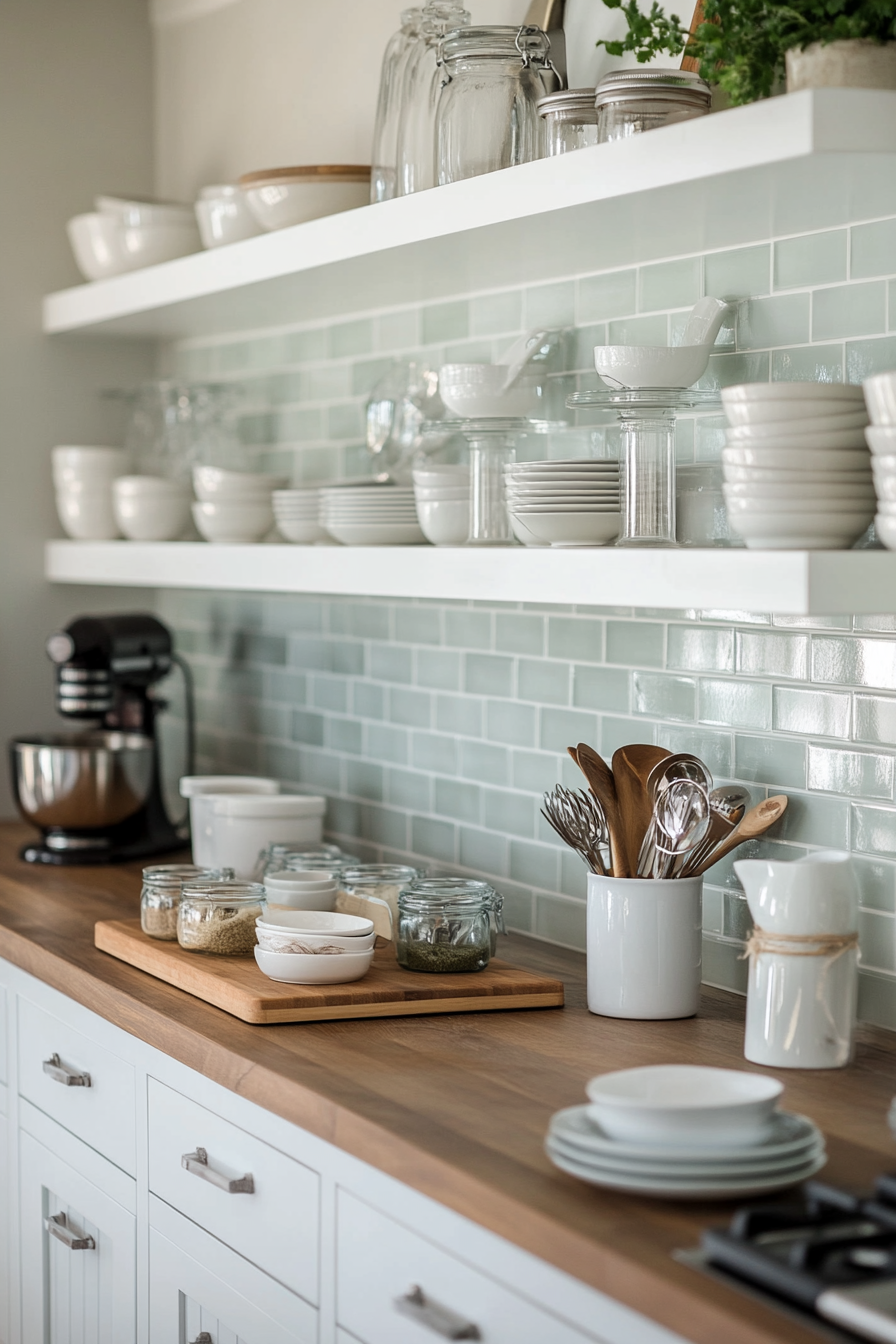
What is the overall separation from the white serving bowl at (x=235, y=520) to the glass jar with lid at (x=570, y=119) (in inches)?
43.8

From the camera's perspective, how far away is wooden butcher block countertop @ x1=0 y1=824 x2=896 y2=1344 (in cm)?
129

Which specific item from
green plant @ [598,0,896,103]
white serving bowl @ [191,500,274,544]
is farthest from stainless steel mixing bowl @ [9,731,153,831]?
green plant @ [598,0,896,103]

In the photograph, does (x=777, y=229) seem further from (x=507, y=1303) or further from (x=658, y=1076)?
(x=507, y=1303)

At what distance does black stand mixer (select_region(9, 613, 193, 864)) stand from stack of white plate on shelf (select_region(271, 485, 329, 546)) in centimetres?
62

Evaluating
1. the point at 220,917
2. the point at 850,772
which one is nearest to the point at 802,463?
the point at 850,772

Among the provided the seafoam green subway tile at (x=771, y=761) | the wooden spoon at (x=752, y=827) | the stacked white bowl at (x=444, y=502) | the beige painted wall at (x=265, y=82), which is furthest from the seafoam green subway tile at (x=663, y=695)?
the beige painted wall at (x=265, y=82)

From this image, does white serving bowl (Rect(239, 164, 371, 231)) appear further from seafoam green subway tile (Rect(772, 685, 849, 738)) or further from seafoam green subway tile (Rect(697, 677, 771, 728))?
seafoam green subway tile (Rect(772, 685, 849, 738))

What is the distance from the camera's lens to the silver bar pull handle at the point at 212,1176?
185 cm

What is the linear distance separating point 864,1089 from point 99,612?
2499 millimetres

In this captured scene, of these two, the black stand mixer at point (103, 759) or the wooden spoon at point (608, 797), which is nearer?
the wooden spoon at point (608, 797)

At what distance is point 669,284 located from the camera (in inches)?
88.3

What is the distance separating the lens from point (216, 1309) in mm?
1944

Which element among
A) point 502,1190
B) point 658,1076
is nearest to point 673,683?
point 658,1076

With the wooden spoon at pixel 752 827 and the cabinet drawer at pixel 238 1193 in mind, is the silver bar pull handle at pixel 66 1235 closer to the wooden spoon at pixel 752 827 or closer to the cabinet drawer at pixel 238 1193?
the cabinet drawer at pixel 238 1193
